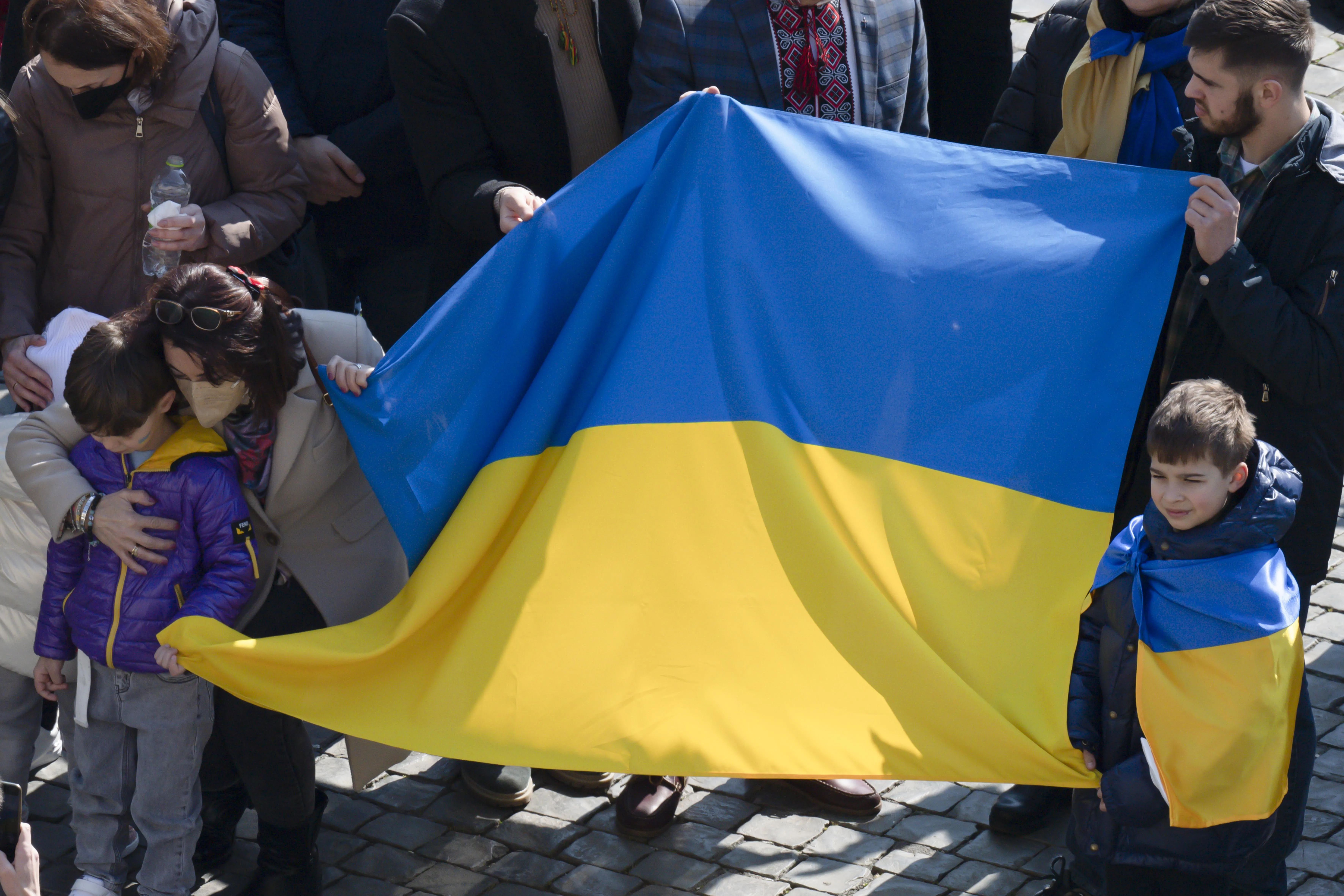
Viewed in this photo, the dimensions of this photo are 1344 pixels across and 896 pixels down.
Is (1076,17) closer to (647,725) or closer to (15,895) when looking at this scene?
(647,725)

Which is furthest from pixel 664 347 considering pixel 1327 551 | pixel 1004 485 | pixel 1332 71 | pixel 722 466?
pixel 1332 71

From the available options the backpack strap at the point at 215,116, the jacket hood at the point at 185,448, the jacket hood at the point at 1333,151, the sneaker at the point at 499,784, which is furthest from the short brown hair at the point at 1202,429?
the backpack strap at the point at 215,116

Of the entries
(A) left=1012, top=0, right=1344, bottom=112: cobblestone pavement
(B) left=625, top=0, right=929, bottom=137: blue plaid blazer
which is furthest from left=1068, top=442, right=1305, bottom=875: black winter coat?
(A) left=1012, top=0, right=1344, bottom=112: cobblestone pavement

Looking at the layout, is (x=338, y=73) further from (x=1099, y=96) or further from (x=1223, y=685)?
(x=1223, y=685)

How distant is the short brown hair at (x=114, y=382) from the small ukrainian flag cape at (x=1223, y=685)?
7.99 ft

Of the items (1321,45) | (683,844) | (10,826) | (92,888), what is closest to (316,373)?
(10,826)

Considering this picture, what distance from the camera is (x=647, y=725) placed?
11.2 ft

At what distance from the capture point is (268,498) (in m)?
3.84

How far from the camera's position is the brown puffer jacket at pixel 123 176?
4.18 m

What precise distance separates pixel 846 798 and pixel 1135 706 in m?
1.21

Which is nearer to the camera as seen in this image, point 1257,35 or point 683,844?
point 1257,35

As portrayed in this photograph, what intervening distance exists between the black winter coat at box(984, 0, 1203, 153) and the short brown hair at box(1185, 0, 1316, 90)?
39 centimetres

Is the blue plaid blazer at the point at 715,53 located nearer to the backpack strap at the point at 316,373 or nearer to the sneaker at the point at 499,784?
the backpack strap at the point at 316,373

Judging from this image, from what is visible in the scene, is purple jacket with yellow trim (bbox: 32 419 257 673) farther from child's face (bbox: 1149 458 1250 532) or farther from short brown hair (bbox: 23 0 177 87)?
child's face (bbox: 1149 458 1250 532)
